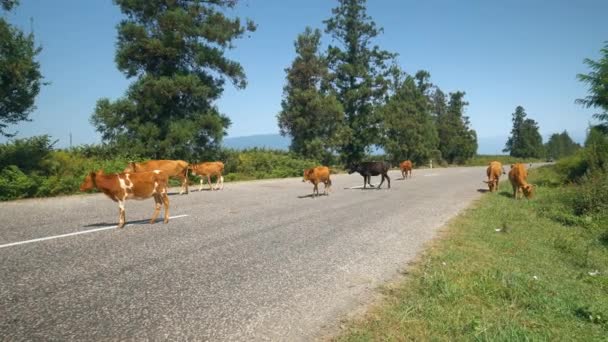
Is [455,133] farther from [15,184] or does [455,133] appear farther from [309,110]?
[15,184]

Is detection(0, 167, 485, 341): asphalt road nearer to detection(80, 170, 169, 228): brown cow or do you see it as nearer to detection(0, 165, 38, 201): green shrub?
detection(80, 170, 169, 228): brown cow

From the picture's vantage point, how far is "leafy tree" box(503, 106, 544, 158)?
398 feet

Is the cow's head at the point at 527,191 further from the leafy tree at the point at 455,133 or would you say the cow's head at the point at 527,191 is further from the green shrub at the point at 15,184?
the leafy tree at the point at 455,133

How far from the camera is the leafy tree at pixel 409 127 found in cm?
5994

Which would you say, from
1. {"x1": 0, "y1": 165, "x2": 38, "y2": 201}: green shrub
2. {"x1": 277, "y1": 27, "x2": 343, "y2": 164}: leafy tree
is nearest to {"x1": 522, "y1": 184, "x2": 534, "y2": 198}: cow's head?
{"x1": 0, "y1": 165, "x2": 38, "y2": 201}: green shrub

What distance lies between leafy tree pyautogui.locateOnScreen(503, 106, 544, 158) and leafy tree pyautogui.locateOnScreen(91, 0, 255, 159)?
11781 cm

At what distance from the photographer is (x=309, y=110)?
43.6m

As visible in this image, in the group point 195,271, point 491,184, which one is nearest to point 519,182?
point 491,184

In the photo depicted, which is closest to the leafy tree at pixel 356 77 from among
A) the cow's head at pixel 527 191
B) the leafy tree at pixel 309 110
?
the leafy tree at pixel 309 110

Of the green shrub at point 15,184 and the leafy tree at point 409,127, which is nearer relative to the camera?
the green shrub at point 15,184

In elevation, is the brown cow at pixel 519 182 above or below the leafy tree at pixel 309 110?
below

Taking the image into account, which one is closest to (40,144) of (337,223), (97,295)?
(337,223)

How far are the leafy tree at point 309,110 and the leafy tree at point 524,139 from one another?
98946 millimetres

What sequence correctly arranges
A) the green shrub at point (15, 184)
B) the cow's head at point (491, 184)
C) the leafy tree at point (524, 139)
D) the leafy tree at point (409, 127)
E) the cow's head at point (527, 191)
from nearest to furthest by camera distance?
1. the green shrub at point (15, 184)
2. the cow's head at point (527, 191)
3. the cow's head at point (491, 184)
4. the leafy tree at point (409, 127)
5. the leafy tree at point (524, 139)
